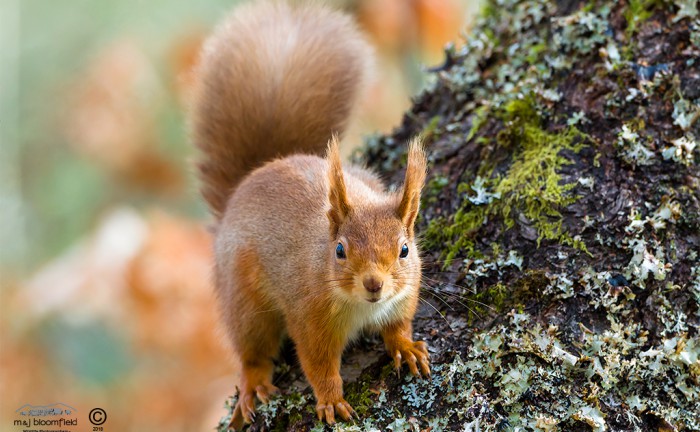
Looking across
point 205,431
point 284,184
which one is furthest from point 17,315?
point 284,184

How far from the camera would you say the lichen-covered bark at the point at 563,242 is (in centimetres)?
232

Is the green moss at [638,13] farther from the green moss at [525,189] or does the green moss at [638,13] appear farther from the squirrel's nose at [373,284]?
the squirrel's nose at [373,284]

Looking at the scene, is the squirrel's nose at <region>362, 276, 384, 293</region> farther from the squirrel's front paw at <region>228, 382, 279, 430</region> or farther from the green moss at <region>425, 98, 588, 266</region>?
the squirrel's front paw at <region>228, 382, 279, 430</region>

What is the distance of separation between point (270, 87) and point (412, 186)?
4.02 feet

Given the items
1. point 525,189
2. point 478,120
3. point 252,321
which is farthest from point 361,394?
point 478,120

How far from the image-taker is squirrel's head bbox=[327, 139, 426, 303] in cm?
259

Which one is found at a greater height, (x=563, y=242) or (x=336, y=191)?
(x=336, y=191)

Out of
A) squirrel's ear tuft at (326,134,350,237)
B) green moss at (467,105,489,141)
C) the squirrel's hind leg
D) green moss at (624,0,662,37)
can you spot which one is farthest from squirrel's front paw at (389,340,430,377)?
green moss at (624,0,662,37)

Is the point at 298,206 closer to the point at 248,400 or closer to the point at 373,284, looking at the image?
the point at 373,284

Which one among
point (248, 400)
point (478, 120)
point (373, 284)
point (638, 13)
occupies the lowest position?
point (248, 400)

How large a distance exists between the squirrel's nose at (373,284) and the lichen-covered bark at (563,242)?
0.31 meters

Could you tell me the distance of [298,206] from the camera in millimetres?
3109

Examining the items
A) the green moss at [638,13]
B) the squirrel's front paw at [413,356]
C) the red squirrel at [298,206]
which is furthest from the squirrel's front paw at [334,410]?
the green moss at [638,13]

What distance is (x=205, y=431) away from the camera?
17.3ft
